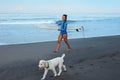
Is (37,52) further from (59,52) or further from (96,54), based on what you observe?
(96,54)

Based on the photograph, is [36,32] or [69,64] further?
[36,32]

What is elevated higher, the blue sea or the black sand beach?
the black sand beach

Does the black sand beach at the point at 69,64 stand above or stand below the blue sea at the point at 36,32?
above

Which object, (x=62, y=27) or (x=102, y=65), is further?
(x=62, y=27)

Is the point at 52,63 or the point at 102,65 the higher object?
the point at 52,63

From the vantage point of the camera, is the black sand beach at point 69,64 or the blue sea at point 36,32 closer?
the black sand beach at point 69,64

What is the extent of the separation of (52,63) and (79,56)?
129 inches

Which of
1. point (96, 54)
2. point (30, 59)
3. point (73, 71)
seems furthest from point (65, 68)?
point (96, 54)

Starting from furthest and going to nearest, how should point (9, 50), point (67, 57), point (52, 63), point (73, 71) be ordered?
point (9, 50) → point (67, 57) → point (73, 71) → point (52, 63)

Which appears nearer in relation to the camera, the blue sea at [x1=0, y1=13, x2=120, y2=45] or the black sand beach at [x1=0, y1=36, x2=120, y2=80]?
the black sand beach at [x1=0, y1=36, x2=120, y2=80]

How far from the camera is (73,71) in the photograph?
8039 mm

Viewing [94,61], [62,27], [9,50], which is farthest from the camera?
[9,50]

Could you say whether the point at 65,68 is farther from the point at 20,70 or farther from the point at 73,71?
the point at 20,70

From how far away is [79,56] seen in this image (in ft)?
34.3
